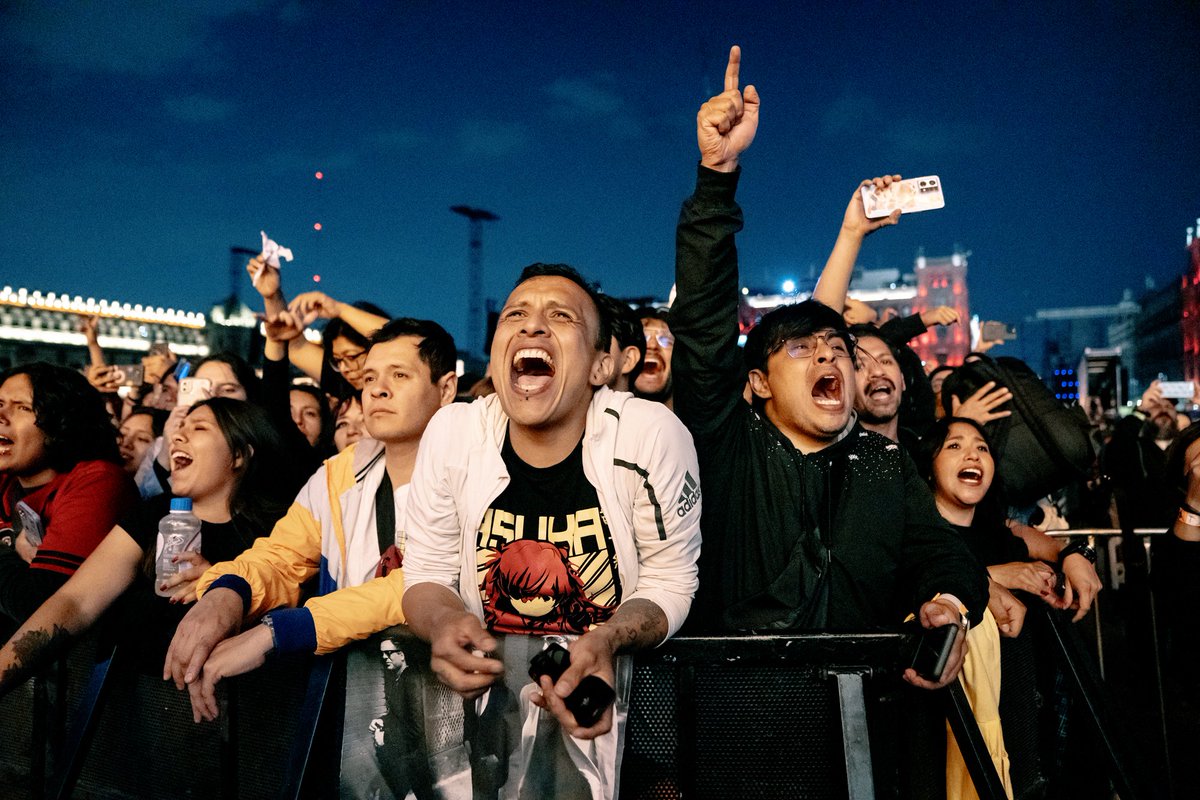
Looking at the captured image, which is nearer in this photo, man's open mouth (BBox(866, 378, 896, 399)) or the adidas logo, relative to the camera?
the adidas logo

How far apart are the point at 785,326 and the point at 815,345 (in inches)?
5.7

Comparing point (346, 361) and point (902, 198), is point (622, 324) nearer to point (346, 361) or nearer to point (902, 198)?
point (902, 198)

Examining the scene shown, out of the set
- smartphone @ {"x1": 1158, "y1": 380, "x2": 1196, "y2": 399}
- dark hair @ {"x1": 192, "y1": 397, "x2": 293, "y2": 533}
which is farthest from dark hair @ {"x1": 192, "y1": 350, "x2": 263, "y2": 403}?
smartphone @ {"x1": 1158, "y1": 380, "x2": 1196, "y2": 399}

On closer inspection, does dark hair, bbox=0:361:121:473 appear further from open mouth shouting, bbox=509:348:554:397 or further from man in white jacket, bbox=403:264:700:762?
open mouth shouting, bbox=509:348:554:397

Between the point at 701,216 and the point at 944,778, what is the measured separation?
1806mm

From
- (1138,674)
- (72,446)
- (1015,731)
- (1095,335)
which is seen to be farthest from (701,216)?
(1095,335)

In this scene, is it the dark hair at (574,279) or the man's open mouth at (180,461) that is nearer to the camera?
the dark hair at (574,279)

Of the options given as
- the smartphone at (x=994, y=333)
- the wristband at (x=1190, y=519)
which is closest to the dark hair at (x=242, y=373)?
the wristband at (x=1190, y=519)

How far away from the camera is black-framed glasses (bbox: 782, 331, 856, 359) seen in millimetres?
2896

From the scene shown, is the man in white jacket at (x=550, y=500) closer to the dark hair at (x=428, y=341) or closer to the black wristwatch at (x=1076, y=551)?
the dark hair at (x=428, y=341)

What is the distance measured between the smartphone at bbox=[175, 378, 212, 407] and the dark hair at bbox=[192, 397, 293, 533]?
3.57ft

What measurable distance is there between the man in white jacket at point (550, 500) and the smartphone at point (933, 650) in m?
0.59

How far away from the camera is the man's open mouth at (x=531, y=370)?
2.36 metres

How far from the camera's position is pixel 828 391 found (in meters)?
2.86
